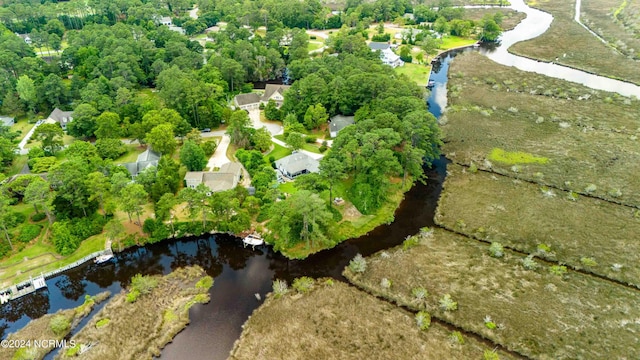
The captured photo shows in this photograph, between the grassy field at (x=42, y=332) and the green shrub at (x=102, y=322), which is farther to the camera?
the green shrub at (x=102, y=322)

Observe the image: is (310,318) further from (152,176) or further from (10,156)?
(10,156)

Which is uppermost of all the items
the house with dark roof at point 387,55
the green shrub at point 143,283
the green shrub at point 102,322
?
the house with dark roof at point 387,55

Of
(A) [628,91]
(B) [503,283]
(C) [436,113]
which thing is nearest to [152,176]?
(B) [503,283]

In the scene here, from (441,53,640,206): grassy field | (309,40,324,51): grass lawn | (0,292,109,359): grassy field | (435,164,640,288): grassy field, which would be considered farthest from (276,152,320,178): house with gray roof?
(309,40,324,51): grass lawn

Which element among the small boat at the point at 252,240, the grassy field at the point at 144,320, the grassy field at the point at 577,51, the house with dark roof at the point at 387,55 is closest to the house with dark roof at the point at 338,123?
the small boat at the point at 252,240

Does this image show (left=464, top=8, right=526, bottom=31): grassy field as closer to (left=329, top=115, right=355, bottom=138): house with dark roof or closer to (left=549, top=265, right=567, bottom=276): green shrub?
(left=329, top=115, right=355, bottom=138): house with dark roof

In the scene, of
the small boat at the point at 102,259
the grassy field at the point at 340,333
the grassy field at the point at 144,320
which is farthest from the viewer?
the small boat at the point at 102,259

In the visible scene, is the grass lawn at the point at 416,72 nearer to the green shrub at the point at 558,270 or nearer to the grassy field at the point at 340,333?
the green shrub at the point at 558,270
